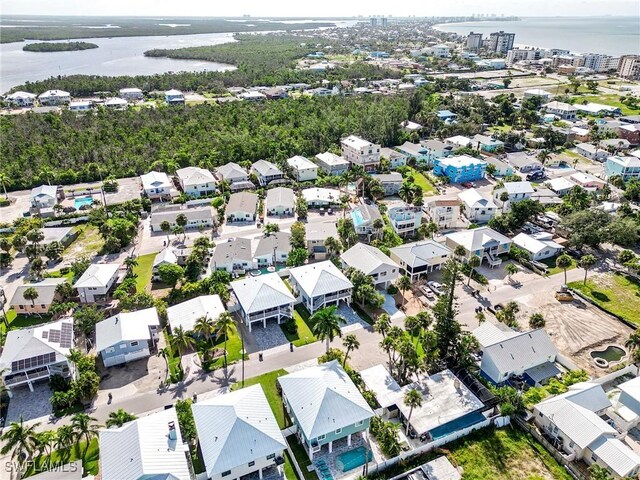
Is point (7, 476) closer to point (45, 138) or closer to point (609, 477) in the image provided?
point (609, 477)

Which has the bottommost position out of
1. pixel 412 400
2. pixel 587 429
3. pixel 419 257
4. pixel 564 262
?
pixel 587 429

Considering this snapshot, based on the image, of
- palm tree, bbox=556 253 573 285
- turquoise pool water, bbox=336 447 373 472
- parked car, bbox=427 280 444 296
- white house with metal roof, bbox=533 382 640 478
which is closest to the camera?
white house with metal roof, bbox=533 382 640 478

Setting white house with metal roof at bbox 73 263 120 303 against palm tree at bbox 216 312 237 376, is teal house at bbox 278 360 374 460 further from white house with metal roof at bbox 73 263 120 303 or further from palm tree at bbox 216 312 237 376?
white house with metal roof at bbox 73 263 120 303

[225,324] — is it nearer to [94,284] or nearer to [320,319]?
[320,319]

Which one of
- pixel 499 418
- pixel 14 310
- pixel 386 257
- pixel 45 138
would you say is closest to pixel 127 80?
pixel 45 138

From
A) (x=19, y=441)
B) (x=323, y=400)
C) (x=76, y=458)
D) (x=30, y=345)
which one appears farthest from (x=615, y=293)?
(x=30, y=345)

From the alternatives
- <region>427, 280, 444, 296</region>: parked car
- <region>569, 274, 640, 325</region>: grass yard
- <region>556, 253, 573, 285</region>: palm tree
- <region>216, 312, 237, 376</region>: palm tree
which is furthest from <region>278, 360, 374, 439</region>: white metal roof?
<region>569, 274, 640, 325</region>: grass yard
